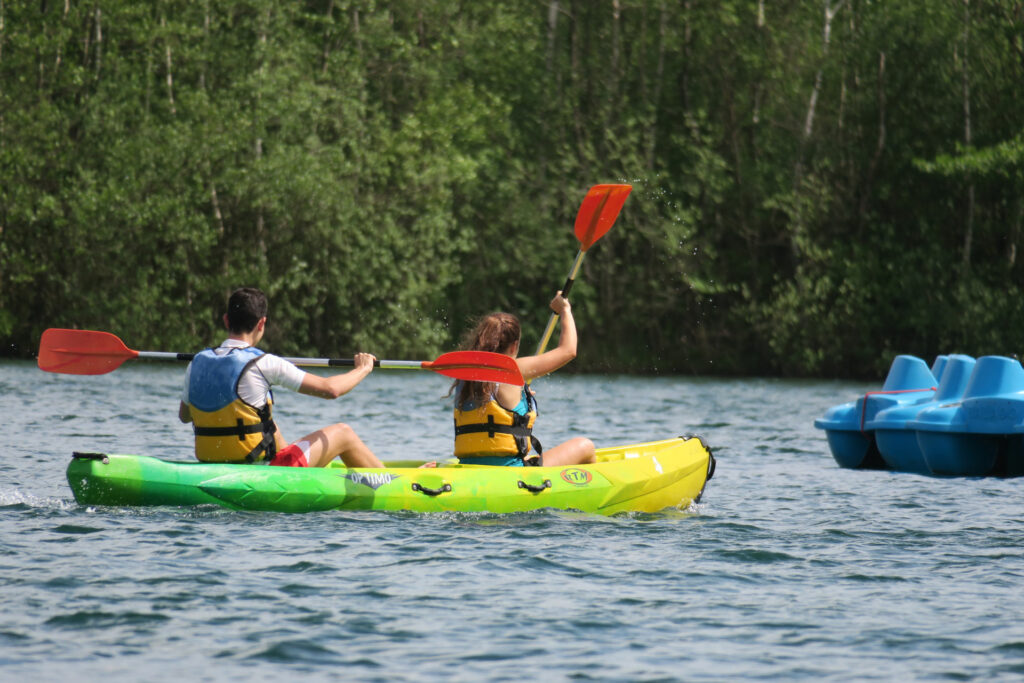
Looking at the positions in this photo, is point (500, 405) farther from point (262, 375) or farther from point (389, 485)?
point (262, 375)

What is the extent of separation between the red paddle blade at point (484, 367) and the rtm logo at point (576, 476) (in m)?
0.55

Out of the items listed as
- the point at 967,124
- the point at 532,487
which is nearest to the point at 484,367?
the point at 532,487

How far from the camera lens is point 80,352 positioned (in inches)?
283

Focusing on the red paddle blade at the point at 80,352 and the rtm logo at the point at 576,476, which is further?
the red paddle blade at the point at 80,352

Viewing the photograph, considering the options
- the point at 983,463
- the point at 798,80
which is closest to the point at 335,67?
the point at 798,80

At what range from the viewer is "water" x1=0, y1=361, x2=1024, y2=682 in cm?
392

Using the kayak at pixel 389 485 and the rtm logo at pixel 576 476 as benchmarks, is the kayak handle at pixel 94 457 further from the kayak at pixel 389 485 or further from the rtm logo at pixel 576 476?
the rtm logo at pixel 576 476

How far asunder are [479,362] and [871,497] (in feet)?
9.00

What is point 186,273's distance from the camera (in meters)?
21.7

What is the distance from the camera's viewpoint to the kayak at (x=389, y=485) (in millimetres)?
6051

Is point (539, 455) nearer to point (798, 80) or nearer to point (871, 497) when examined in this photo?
point (871, 497)

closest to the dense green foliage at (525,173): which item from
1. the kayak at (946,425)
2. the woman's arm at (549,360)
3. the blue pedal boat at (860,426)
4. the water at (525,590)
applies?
the blue pedal boat at (860,426)

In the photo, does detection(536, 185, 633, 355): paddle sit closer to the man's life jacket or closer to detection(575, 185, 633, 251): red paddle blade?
detection(575, 185, 633, 251): red paddle blade

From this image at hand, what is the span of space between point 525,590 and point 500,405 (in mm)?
1700
